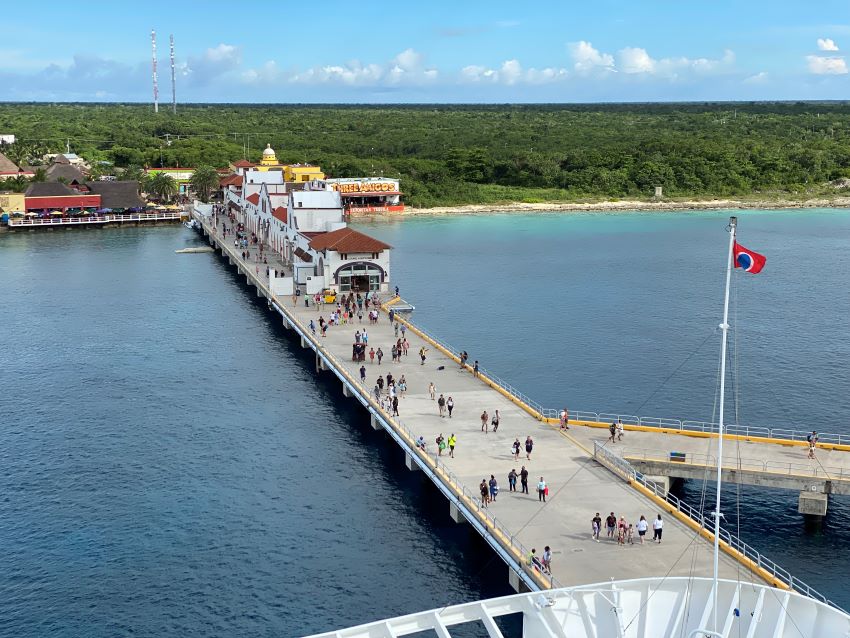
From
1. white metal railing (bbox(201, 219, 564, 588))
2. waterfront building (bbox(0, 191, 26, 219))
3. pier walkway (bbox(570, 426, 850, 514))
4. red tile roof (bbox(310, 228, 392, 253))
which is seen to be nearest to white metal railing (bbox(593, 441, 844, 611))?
pier walkway (bbox(570, 426, 850, 514))

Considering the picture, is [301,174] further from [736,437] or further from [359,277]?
[736,437]

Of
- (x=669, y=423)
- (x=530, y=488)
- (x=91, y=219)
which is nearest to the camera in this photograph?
(x=530, y=488)

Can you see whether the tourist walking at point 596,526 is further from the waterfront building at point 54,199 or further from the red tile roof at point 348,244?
the waterfront building at point 54,199

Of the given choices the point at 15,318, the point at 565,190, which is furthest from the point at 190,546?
the point at 565,190

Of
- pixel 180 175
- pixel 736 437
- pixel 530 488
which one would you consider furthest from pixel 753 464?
pixel 180 175

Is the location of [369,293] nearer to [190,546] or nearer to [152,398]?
[152,398]

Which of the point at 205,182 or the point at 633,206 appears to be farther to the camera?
the point at 633,206

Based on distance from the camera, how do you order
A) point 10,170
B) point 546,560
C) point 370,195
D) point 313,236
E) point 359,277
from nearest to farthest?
1. point 546,560
2. point 359,277
3. point 313,236
4. point 10,170
5. point 370,195
